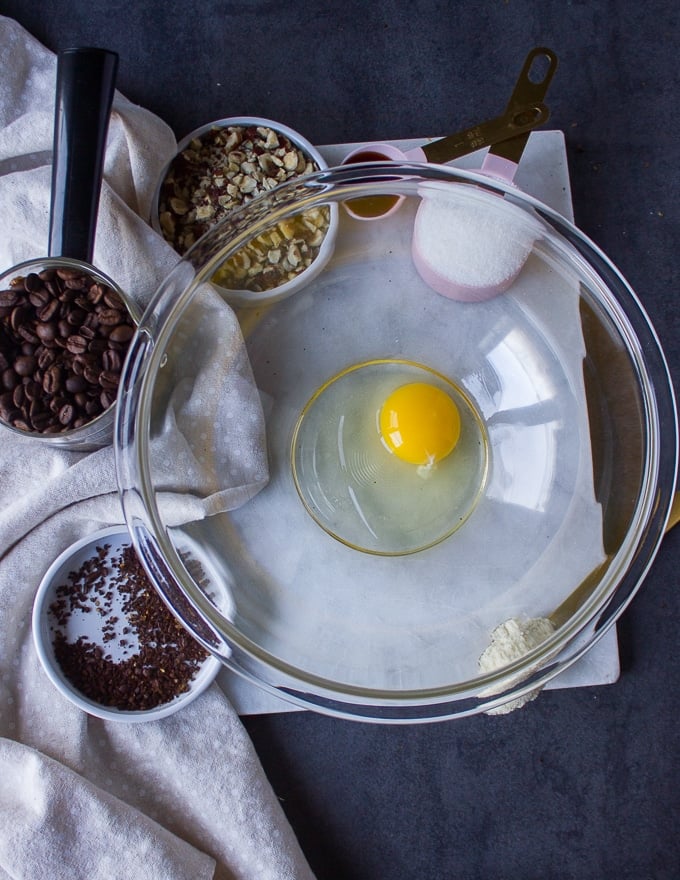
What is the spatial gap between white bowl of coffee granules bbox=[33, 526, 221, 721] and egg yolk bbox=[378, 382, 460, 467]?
0.33 m

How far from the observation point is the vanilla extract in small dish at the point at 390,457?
32.5 inches

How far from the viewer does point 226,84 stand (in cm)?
99

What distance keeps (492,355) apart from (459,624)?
29 cm

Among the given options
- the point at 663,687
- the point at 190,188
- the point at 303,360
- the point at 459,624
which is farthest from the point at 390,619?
the point at 190,188

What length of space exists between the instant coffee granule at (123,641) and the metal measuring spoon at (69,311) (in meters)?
0.18

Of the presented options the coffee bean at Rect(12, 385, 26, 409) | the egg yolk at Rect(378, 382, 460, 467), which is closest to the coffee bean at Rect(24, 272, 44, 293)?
the coffee bean at Rect(12, 385, 26, 409)

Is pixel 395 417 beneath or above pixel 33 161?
beneath

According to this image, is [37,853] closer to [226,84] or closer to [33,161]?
[33,161]

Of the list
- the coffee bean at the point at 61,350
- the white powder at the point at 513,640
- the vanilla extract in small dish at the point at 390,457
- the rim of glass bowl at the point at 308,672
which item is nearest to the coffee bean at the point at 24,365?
the coffee bean at the point at 61,350

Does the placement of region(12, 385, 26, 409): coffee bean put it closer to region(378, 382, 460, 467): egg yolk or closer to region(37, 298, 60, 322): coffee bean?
region(37, 298, 60, 322): coffee bean

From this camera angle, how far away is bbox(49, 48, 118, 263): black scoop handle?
0.78 meters

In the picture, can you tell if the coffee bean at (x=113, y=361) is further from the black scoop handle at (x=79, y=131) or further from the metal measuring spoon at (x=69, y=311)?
the black scoop handle at (x=79, y=131)

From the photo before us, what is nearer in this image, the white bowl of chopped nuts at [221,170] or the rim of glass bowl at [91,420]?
the rim of glass bowl at [91,420]

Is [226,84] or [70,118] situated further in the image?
[226,84]
